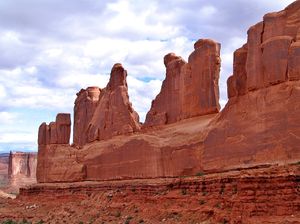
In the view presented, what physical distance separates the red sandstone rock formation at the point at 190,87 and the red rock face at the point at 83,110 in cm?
1071

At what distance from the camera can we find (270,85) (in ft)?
79.0

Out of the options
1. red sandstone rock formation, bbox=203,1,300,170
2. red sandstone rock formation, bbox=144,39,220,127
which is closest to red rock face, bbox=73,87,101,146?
red sandstone rock formation, bbox=144,39,220,127

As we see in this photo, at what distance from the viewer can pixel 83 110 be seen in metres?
46.1

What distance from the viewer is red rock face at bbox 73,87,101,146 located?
45.0 m

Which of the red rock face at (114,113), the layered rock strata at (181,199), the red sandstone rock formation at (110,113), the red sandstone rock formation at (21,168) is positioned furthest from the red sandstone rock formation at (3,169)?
the red rock face at (114,113)

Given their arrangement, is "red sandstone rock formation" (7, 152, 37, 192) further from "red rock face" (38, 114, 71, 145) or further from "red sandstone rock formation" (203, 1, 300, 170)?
"red sandstone rock formation" (203, 1, 300, 170)

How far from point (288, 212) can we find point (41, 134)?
30.5m

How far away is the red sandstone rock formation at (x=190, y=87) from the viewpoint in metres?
29.9

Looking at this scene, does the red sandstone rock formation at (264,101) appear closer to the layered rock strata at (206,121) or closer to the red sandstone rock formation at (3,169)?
the layered rock strata at (206,121)

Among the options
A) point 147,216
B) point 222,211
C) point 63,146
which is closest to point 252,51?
point 222,211

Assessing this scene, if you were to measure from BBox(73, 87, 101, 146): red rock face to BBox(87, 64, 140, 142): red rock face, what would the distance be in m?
3.02

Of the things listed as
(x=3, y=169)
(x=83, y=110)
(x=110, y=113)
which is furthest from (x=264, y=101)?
(x=3, y=169)

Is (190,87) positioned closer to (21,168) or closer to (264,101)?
(264,101)

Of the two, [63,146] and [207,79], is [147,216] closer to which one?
[207,79]
